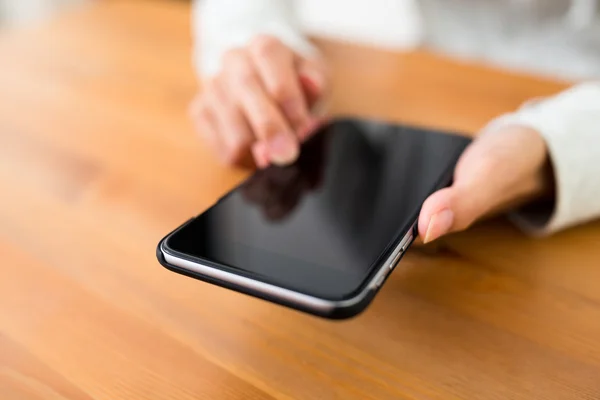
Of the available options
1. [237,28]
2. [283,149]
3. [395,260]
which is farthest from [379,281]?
[237,28]

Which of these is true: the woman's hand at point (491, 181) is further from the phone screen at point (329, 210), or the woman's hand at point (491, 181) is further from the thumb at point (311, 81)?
the thumb at point (311, 81)

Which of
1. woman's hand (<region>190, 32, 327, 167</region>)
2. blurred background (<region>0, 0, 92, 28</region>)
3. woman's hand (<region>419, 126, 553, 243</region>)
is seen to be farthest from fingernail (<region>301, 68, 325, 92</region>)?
blurred background (<region>0, 0, 92, 28</region>)

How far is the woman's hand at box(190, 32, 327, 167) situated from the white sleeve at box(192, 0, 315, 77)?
0.07 m

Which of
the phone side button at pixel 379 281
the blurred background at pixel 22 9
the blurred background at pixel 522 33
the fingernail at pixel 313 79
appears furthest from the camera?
the blurred background at pixel 22 9

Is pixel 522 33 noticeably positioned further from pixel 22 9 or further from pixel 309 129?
pixel 22 9

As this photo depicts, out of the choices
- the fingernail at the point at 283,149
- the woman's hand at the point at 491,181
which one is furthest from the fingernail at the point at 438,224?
the fingernail at the point at 283,149

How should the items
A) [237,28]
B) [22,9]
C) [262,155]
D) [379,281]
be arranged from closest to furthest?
1. [379,281]
2. [262,155]
3. [237,28]
4. [22,9]

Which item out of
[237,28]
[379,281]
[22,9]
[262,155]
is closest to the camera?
[379,281]

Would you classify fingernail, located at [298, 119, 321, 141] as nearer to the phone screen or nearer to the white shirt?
the phone screen

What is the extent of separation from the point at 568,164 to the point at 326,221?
0.15 meters

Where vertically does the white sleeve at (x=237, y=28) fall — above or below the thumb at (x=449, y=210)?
above

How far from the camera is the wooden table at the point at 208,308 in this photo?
10.7 inches

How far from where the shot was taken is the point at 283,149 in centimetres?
39

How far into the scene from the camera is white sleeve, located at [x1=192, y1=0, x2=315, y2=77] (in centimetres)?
54
